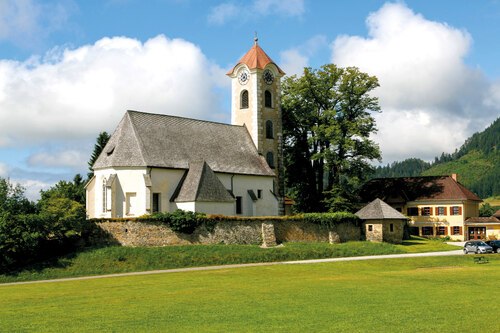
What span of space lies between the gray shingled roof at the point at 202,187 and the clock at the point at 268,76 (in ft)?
52.5

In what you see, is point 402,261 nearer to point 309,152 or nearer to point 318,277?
point 318,277

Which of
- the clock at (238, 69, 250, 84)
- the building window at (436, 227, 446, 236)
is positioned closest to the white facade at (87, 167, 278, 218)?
the clock at (238, 69, 250, 84)

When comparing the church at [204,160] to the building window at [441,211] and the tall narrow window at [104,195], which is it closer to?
the tall narrow window at [104,195]

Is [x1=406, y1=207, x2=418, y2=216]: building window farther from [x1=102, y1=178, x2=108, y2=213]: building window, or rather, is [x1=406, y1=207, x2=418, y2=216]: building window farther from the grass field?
[x1=102, y1=178, x2=108, y2=213]: building window

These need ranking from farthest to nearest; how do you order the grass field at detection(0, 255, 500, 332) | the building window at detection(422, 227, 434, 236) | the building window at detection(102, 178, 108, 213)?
the building window at detection(422, 227, 434, 236) < the building window at detection(102, 178, 108, 213) < the grass field at detection(0, 255, 500, 332)

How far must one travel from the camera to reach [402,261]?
42594 millimetres

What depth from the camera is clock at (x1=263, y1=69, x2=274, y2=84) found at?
66688 mm

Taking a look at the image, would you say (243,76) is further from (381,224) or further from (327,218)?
(381,224)

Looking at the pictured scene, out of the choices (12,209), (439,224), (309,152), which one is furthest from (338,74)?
(12,209)

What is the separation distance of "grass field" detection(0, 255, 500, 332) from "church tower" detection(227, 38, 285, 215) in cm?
2904

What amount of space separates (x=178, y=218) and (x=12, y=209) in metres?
12.2

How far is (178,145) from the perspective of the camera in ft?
186

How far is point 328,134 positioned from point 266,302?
44.4 meters

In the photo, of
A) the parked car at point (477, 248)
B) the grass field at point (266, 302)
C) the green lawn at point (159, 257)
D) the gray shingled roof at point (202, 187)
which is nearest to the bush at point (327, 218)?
the green lawn at point (159, 257)
